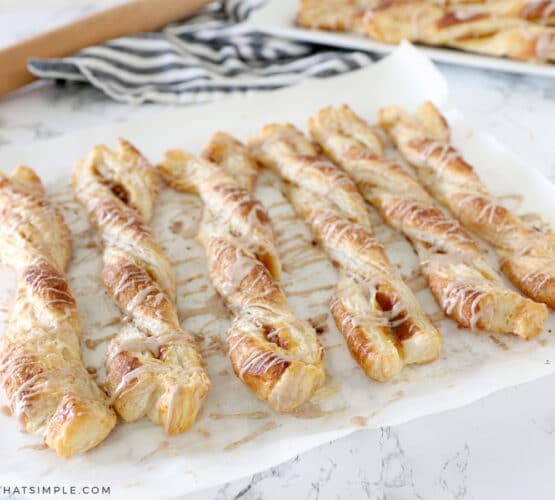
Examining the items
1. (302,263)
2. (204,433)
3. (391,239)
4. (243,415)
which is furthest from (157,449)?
(391,239)

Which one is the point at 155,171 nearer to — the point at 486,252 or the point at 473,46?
the point at 486,252

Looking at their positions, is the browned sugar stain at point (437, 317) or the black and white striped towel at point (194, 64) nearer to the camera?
the browned sugar stain at point (437, 317)

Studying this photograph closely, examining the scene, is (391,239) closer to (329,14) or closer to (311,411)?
(311,411)

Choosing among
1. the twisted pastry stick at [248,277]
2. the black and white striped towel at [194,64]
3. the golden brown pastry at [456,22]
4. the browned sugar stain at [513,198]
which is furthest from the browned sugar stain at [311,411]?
the golden brown pastry at [456,22]

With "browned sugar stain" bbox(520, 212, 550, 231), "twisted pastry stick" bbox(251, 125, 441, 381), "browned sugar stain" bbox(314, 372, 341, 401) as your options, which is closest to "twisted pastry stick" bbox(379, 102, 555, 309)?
"browned sugar stain" bbox(520, 212, 550, 231)

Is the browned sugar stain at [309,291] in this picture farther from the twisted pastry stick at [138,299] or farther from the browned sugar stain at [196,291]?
the twisted pastry stick at [138,299]

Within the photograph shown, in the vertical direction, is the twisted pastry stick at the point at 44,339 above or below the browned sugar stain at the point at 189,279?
above
